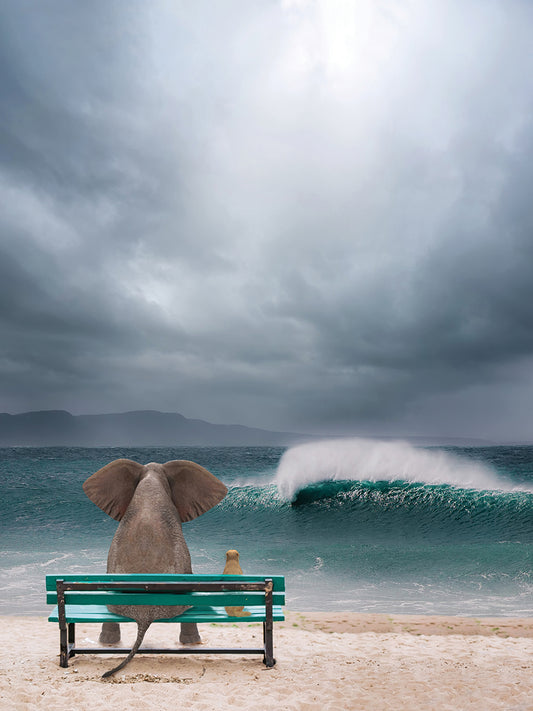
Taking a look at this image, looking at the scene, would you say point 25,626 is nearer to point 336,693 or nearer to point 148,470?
point 148,470

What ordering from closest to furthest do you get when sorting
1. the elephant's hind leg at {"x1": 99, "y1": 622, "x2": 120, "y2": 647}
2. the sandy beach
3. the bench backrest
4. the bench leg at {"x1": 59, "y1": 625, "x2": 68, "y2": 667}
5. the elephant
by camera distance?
1. the sandy beach
2. the bench backrest
3. the bench leg at {"x1": 59, "y1": 625, "x2": 68, "y2": 667}
4. the elephant
5. the elephant's hind leg at {"x1": 99, "y1": 622, "x2": 120, "y2": 647}

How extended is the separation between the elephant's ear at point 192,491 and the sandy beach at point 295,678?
4.60 feet

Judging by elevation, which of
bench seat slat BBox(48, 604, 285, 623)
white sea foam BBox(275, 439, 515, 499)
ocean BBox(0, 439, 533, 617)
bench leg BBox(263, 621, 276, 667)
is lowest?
ocean BBox(0, 439, 533, 617)

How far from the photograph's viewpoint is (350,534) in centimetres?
1609

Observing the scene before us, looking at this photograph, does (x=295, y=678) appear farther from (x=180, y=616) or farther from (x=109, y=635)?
(x=109, y=635)

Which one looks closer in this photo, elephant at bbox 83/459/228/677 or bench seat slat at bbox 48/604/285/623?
bench seat slat at bbox 48/604/285/623

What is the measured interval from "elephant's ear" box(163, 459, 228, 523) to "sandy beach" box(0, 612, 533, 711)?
140 centimetres

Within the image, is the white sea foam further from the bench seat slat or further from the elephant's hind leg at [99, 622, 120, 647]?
the bench seat slat

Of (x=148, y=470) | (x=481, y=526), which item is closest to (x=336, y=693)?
(x=148, y=470)

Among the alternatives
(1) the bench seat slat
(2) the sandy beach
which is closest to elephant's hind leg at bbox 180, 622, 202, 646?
(2) the sandy beach

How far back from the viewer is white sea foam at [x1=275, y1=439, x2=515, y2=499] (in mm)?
21984

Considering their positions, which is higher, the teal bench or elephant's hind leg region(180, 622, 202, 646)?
the teal bench

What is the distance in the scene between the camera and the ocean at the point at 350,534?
9.78 meters

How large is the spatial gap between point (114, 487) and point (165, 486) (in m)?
0.53
